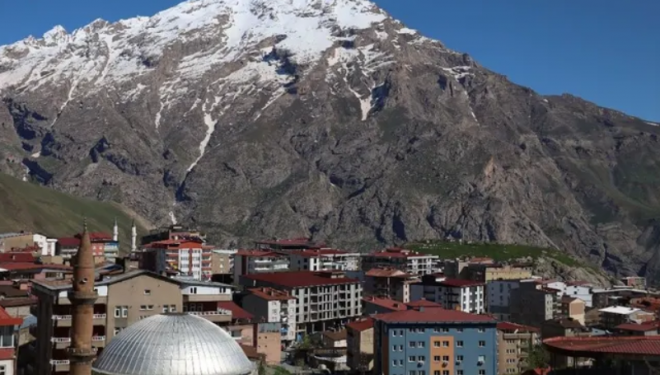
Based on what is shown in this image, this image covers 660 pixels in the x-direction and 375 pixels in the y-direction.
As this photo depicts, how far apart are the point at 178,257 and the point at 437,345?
220 ft

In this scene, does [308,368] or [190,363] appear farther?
[308,368]

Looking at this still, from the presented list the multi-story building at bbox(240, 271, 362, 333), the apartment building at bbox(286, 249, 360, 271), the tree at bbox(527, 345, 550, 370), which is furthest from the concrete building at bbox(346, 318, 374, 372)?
the apartment building at bbox(286, 249, 360, 271)

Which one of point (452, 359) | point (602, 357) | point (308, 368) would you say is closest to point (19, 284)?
point (308, 368)

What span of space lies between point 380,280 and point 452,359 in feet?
176

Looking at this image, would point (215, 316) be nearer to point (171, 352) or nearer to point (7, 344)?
point (7, 344)

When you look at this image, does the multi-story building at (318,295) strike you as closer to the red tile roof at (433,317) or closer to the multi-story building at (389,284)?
the multi-story building at (389,284)

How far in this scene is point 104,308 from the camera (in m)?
58.7

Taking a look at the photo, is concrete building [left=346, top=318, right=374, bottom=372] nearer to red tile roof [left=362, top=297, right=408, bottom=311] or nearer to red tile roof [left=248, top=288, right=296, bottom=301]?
red tile roof [left=362, top=297, right=408, bottom=311]

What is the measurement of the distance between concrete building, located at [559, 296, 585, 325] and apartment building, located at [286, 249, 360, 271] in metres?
40.0

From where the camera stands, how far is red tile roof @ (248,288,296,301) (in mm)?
106875

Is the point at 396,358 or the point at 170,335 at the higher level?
the point at 170,335

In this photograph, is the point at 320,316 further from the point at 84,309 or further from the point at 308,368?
the point at 84,309

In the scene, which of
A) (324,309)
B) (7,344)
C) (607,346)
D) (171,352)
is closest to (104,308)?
(7,344)

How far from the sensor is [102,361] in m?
39.2
